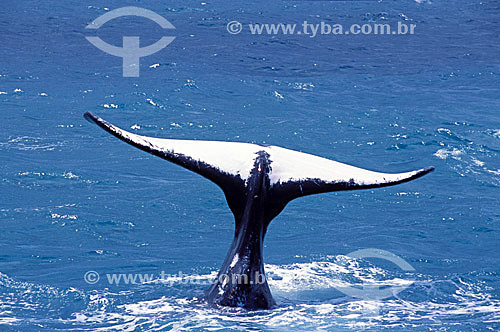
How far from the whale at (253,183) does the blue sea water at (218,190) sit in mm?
266

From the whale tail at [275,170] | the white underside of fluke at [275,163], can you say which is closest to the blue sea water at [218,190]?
the whale tail at [275,170]

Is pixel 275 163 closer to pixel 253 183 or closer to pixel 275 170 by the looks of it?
pixel 275 170

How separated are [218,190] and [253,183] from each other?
5882 millimetres

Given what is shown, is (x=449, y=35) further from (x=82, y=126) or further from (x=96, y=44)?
(x=82, y=126)

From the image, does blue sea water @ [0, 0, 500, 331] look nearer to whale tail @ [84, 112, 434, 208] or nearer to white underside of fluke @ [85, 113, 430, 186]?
whale tail @ [84, 112, 434, 208]

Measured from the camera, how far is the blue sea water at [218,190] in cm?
852

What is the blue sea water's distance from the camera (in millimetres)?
8523

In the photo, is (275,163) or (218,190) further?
(218,190)

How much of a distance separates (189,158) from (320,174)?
4.16 feet

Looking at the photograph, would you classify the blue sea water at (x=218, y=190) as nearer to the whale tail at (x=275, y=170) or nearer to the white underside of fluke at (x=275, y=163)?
the whale tail at (x=275, y=170)

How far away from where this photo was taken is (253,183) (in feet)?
24.5

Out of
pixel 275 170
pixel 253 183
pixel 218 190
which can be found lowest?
pixel 253 183

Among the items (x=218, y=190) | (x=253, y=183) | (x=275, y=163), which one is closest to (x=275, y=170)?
(x=275, y=163)

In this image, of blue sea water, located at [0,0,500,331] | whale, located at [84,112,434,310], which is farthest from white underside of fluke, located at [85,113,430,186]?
blue sea water, located at [0,0,500,331]
